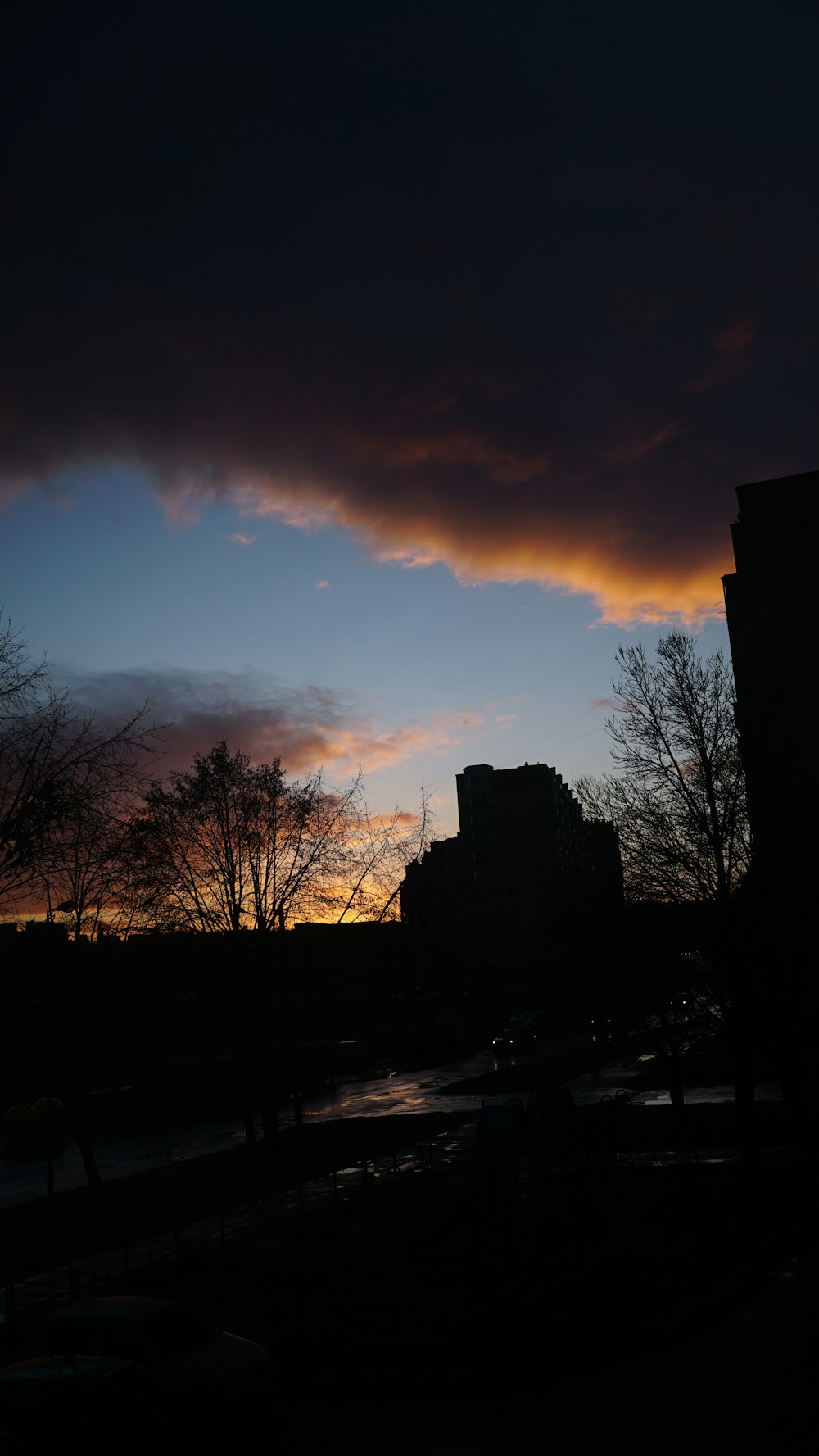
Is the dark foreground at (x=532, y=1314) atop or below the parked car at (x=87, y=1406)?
below

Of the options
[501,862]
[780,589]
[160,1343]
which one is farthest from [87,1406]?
[501,862]

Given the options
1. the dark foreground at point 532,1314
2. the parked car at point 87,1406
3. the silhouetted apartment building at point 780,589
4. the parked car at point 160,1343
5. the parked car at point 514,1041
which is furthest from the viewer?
the parked car at point 514,1041

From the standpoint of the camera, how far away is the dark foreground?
10.4 meters

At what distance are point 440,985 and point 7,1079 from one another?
56.2 metres

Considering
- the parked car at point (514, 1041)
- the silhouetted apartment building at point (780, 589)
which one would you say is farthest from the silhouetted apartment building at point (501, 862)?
the silhouetted apartment building at point (780, 589)

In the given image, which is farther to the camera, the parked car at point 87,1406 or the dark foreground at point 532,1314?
the dark foreground at point 532,1314

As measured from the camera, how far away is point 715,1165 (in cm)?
2589

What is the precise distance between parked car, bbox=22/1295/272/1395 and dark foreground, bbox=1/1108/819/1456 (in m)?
0.37

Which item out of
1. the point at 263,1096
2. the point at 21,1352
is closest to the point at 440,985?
the point at 263,1096

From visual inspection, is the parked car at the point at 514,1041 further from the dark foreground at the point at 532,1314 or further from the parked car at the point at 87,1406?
the parked car at the point at 87,1406

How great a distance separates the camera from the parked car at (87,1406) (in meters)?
9.46

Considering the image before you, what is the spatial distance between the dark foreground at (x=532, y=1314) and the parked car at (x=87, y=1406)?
38cm

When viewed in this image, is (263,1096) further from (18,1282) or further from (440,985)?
(440,985)

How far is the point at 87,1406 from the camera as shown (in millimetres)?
9641
